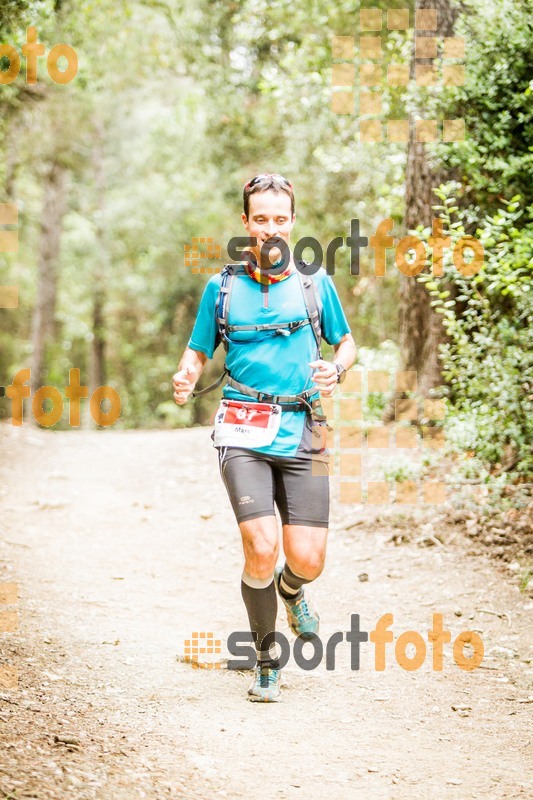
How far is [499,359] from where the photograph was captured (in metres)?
6.64

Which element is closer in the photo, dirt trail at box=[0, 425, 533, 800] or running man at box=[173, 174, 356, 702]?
dirt trail at box=[0, 425, 533, 800]

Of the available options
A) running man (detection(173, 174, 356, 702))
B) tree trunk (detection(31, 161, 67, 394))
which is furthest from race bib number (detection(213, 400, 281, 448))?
tree trunk (detection(31, 161, 67, 394))

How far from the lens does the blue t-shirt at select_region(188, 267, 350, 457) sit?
4086mm

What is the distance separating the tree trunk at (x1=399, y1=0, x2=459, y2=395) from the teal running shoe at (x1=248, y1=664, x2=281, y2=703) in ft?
17.2

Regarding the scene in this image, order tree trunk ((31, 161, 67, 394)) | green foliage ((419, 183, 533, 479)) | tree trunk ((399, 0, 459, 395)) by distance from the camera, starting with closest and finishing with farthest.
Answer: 1. green foliage ((419, 183, 533, 479))
2. tree trunk ((399, 0, 459, 395))
3. tree trunk ((31, 161, 67, 394))

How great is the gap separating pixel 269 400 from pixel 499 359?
10.4ft

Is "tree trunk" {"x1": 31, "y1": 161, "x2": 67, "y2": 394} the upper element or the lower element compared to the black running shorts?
upper

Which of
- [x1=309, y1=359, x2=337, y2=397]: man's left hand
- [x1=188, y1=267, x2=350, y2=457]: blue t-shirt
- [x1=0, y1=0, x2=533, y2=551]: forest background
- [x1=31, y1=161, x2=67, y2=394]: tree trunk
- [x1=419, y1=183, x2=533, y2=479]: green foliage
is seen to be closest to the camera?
[x1=309, y1=359, x2=337, y2=397]: man's left hand

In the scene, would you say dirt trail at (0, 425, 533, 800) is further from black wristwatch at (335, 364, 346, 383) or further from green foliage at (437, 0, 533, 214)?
green foliage at (437, 0, 533, 214)

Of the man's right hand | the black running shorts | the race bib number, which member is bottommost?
the black running shorts

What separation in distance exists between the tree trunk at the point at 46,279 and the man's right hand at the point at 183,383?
19.7 metres

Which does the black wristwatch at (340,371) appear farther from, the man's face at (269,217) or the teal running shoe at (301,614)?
the teal running shoe at (301,614)

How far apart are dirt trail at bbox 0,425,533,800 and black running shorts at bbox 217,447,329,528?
3.09ft

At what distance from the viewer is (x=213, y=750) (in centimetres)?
349
